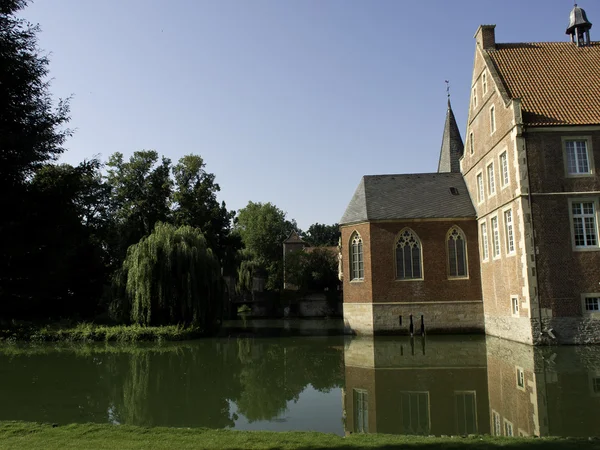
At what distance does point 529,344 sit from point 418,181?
10.6 metres

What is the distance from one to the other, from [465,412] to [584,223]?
38.2 ft

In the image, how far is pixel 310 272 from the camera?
4500 centimetres

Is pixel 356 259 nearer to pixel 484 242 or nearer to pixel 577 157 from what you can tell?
pixel 484 242

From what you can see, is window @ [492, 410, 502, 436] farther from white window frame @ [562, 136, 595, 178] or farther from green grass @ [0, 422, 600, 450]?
white window frame @ [562, 136, 595, 178]

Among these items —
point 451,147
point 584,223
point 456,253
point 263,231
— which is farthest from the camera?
point 263,231

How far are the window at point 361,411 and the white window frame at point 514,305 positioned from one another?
31.5ft

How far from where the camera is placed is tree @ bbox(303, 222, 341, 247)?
101 meters

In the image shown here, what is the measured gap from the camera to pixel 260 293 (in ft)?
141

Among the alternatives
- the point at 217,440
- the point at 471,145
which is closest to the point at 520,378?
the point at 217,440

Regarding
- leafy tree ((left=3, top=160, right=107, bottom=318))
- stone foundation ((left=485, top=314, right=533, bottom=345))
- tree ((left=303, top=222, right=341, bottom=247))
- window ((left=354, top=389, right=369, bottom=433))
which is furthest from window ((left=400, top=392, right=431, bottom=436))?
tree ((left=303, top=222, right=341, bottom=247))

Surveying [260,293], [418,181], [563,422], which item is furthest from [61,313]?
[563,422]

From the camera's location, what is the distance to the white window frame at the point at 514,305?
1878 centimetres

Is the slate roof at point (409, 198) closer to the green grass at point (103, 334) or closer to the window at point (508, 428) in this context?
the green grass at point (103, 334)

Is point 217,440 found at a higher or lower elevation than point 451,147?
lower
